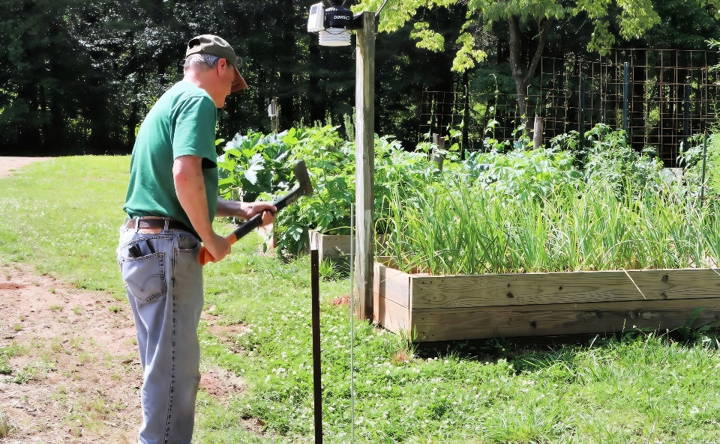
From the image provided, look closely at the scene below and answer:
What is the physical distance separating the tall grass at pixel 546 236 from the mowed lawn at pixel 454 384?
515 millimetres

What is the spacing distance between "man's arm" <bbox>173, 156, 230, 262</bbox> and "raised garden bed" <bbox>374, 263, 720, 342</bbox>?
2.16 metres

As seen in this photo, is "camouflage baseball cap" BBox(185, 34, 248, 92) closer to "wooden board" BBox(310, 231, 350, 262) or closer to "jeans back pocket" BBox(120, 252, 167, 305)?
"jeans back pocket" BBox(120, 252, 167, 305)

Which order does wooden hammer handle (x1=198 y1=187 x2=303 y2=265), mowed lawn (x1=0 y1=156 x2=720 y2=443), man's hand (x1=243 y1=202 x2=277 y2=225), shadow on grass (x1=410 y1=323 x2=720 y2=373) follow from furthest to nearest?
shadow on grass (x1=410 y1=323 x2=720 y2=373), mowed lawn (x1=0 y1=156 x2=720 y2=443), man's hand (x1=243 y1=202 x2=277 y2=225), wooden hammer handle (x1=198 y1=187 x2=303 y2=265)

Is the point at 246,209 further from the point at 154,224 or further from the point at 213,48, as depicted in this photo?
the point at 213,48

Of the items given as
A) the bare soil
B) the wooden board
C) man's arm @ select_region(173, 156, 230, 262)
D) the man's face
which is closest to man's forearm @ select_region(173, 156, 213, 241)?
man's arm @ select_region(173, 156, 230, 262)

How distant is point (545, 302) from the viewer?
477 cm

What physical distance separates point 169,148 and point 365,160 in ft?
8.69

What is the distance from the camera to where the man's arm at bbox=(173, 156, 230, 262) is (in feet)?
8.50

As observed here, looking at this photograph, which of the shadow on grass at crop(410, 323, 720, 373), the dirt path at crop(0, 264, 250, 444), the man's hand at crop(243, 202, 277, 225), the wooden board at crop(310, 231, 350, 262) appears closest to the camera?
the man's hand at crop(243, 202, 277, 225)

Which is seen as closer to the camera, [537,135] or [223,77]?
[223,77]

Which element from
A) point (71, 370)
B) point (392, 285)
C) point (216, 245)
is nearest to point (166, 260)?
point (216, 245)

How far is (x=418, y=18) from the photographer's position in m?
27.0

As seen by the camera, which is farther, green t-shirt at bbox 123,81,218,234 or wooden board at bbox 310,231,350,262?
wooden board at bbox 310,231,350,262

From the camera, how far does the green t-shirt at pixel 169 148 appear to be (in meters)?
2.64
